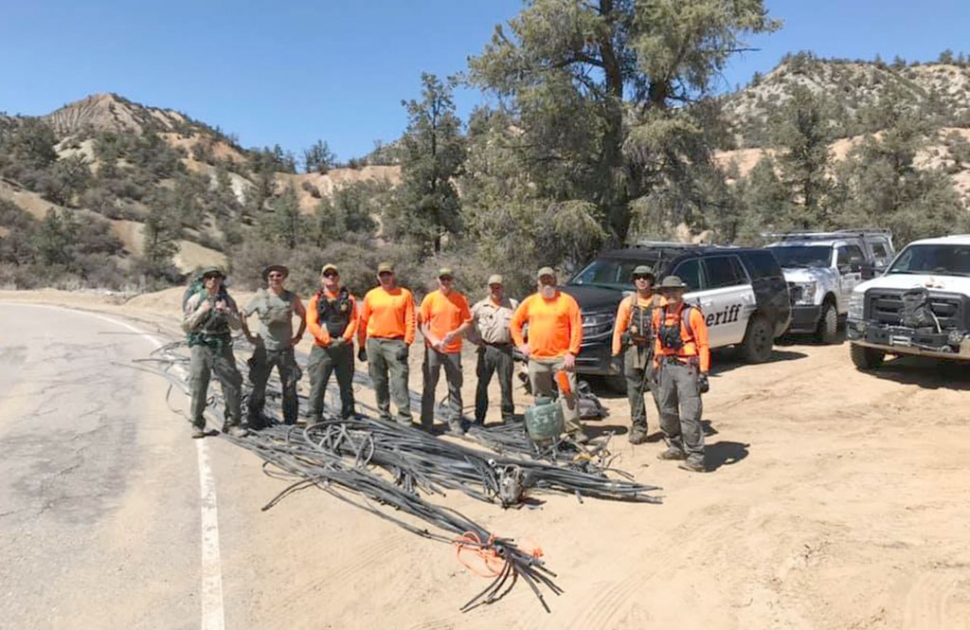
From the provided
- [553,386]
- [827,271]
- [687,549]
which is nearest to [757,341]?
[827,271]

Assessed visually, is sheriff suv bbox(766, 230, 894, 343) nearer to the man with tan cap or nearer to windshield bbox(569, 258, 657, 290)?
windshield bbox(569, 258, 657, 290)

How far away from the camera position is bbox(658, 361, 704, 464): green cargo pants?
6.52m

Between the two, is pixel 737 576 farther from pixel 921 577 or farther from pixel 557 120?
pixel 557 120

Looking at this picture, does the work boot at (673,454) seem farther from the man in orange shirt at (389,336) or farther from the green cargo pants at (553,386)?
the man in orange shirt at (389,336)

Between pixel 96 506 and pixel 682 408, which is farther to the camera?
pixel 682 408

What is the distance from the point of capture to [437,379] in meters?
7.77

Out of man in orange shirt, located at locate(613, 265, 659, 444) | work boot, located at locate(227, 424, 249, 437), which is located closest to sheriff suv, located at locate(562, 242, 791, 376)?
man in orange shirt, located at locate(613, 265, 659, 444)

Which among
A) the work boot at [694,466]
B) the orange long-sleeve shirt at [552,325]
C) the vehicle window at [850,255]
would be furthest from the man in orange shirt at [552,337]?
the vehicle window at [850,255]

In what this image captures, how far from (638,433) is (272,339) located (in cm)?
394

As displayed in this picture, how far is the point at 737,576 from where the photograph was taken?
4.41m

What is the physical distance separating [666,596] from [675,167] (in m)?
12.7

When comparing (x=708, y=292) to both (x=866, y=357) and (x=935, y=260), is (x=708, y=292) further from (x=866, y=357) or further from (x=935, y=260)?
(x=935, y=260)

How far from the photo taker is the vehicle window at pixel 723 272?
11.0 metres

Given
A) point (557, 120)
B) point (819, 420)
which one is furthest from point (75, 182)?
point (819, 420)
